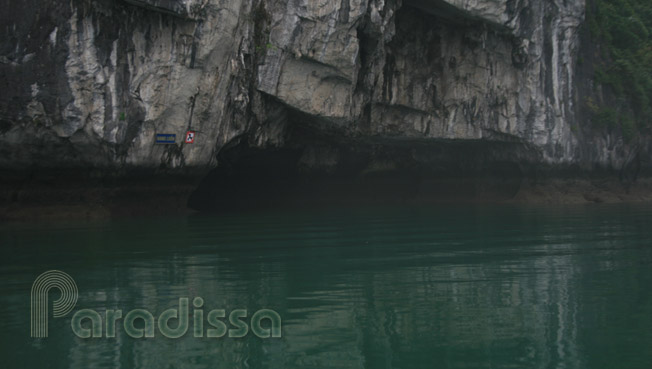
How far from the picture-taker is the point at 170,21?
37.7 feet

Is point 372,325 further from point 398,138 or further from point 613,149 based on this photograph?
point 613,149

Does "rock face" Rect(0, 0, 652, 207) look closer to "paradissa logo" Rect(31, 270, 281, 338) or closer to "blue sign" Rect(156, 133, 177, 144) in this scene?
"blue sign" Rect(156, 133, 177, 144)

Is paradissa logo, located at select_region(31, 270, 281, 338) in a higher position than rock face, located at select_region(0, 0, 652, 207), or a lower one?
lower

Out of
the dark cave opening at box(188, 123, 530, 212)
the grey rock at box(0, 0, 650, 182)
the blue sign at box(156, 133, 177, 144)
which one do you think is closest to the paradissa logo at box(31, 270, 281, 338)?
the grey rock at box(0, 0, 650, 182)

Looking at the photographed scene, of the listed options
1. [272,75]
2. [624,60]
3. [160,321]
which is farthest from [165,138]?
[624,60]

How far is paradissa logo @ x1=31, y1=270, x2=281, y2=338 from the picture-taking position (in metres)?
3.55

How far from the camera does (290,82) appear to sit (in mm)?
12922

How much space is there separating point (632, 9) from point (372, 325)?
2040 centimetres

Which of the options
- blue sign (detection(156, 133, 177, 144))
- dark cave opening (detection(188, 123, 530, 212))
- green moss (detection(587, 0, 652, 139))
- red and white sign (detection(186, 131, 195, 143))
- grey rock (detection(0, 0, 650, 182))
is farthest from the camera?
A: green moss (detection(587, 0, 652, 139))

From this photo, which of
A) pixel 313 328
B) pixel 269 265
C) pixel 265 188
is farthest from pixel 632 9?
pixel 313 328

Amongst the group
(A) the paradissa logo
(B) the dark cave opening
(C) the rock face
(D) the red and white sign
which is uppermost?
(C) the rock face

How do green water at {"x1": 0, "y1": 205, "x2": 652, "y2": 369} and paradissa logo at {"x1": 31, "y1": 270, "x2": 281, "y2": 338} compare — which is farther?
paradissa logo at {"x1": 31, "y1": 270, "x2": 281, "y2": 338}

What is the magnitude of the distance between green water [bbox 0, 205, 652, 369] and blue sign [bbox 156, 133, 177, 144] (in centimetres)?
362

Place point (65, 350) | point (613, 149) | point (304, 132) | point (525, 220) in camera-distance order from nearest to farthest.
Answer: point (65, 350)
point (525, 220)
point (304, 132)
point (613, 149)
